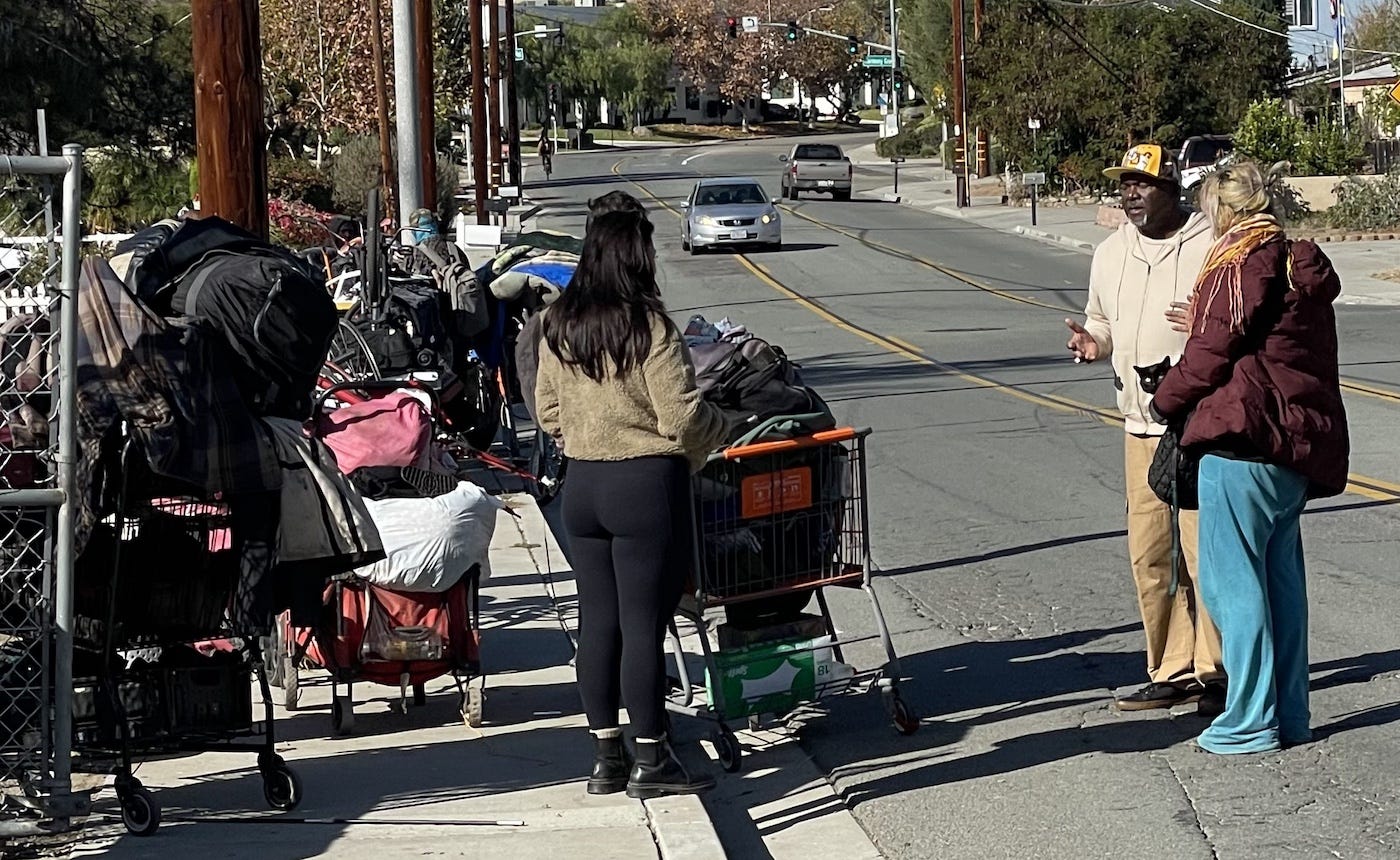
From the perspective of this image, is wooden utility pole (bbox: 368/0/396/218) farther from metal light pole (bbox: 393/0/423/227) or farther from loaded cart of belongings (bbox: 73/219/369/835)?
loaded cart of belongings (bbox: 73/219/369/835)

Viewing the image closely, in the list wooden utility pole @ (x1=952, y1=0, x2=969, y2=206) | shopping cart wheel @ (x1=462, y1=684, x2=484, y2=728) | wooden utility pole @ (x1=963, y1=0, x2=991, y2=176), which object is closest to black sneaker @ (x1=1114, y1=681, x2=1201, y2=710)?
shopping cart wheel @ (x1=462, y1=684, x2=484, y2=728)

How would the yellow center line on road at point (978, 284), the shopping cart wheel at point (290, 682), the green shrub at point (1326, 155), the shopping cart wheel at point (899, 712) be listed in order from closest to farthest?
the shopping cart wheel at point (899, 712), the shopping cart wheel at point (290, 682), the yellow center line on road at point (978, 284), the green shrub at point (1326, 155)

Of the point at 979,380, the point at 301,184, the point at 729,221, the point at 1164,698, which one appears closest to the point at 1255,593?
the point at 1164,698

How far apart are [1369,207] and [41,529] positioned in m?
35.7

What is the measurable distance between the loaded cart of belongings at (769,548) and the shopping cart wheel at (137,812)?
73.9 inches

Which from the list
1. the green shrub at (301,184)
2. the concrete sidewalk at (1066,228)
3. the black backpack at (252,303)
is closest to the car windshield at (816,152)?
the concrete sidewalk at (1066,228)

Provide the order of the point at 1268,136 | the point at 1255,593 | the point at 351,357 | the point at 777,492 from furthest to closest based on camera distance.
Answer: the point at 1268,136 < the point at 351,357 < the point at 777,492 < the point at 1255,593

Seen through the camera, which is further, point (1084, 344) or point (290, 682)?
point (290, 682)

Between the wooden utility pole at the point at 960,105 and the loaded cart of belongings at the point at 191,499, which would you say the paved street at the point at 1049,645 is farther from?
the wooden utility pole at the point at 960,105

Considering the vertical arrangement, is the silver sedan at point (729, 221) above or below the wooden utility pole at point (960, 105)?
below

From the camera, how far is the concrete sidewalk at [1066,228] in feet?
90.7

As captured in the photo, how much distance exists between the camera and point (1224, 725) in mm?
6633

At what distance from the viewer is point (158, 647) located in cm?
609

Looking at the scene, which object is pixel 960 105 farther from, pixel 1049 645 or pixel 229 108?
pixel 1049 645
